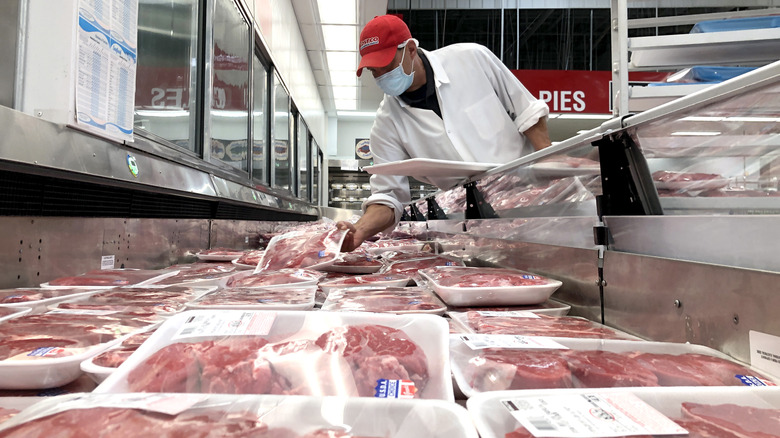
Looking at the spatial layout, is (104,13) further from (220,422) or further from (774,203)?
(774,203)

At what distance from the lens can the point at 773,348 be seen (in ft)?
2.06

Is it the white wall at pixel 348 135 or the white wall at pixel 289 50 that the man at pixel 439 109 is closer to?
the white wall at pixel 289 50

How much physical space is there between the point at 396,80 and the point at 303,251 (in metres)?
1.28

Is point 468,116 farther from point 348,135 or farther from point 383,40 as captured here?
point 348,135

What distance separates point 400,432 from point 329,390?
0.59 ft

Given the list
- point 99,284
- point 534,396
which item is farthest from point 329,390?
point 99,284

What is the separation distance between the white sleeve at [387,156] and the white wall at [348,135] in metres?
→ 10.9

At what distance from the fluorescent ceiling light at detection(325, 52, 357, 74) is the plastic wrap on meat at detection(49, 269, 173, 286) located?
23.8 ft

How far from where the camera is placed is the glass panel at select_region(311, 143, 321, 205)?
10.1 metres

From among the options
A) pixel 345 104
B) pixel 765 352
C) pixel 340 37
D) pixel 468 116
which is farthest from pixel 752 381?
pixel 345 104

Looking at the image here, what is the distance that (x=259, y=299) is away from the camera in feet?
3.69

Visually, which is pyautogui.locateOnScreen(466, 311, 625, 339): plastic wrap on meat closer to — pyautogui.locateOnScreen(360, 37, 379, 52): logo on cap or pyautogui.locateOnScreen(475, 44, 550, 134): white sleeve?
pyautogui.locateOnScreen(475, 44, 550, 134): white sleeve

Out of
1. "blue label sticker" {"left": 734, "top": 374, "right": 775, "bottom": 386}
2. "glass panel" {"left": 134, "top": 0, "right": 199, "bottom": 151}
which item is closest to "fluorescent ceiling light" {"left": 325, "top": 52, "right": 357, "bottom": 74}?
"glass panel" {"left": 134, "top": 0, "right": 199, "bottom": 151}

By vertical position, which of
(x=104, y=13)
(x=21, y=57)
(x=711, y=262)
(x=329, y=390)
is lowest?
(x=329, y=390)
